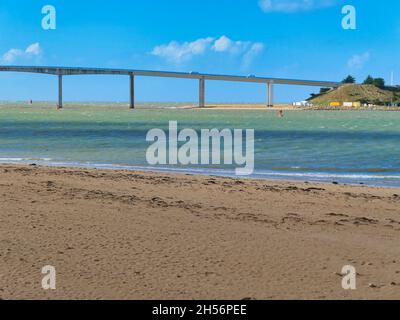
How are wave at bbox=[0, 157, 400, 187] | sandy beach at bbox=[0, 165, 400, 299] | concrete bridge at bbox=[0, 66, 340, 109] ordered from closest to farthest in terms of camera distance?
sandy beach at bbox=[0, 165, 400, 299] < wave at bbox=[0, 157, 400, 187] < concrete bridge at bbox=[0, 66, 340, 109]

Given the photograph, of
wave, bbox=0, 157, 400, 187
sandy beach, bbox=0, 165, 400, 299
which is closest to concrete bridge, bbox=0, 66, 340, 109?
wave, bbox=0, 157, 400, 187

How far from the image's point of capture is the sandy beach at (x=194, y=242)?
19.5 ft

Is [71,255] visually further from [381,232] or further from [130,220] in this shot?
[381,232]

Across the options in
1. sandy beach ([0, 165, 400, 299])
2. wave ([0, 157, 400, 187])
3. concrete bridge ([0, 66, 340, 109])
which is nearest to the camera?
sandy beach ([0, 165, 400, 299])

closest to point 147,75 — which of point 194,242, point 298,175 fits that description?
point 298,175

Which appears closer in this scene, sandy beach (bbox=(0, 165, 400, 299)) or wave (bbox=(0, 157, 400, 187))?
Answer: sandy beach (bbox=(0, 165, 400, 299))

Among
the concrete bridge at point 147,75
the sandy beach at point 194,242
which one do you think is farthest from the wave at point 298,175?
the concrete bridge at point 147,75

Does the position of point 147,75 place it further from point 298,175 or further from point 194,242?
point 194,242

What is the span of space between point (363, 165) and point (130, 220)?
13823 millimetres

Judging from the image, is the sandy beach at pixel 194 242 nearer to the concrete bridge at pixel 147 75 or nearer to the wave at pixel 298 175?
the wave at pixel 298 175

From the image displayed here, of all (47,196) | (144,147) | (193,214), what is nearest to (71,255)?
(193,214)

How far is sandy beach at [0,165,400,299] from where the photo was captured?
19.5ft

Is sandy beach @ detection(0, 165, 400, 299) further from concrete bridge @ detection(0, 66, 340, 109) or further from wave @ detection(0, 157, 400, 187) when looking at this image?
concrete bridge @ detection(0, 66, 340, 109)
